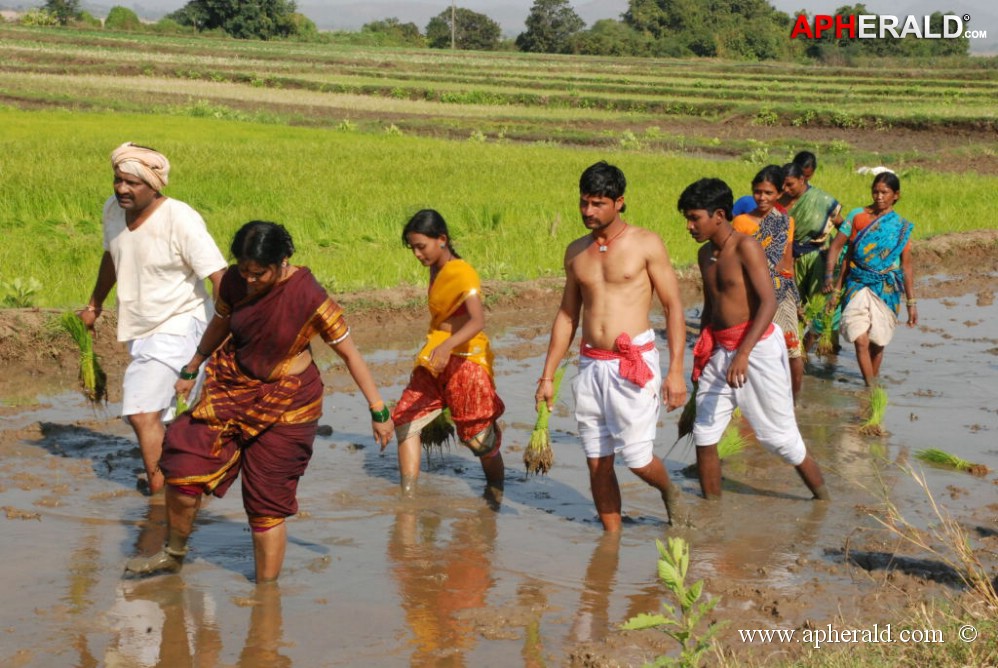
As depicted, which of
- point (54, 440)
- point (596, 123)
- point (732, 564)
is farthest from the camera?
point (596, 123)

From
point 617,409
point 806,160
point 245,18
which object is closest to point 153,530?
point 617,409

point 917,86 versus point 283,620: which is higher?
point 917,86

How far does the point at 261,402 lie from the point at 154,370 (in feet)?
3.87

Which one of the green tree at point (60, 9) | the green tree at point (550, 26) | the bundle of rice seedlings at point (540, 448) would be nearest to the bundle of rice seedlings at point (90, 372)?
the bundle of rice seedlings at point (540, 448)

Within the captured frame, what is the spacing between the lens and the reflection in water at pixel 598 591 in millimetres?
4355

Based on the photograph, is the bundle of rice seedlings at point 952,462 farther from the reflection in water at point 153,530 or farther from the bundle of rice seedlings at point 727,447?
the reflection in water at point 153,530

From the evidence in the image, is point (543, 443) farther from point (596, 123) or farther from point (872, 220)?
point (596, 123)

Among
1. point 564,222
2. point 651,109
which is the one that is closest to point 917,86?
point 651,109

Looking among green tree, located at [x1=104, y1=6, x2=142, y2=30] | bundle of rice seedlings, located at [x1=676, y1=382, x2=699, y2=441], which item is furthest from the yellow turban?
green tree, located at [x1=104, y1=6, x2=142, y2=30]

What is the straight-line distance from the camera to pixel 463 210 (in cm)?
1379

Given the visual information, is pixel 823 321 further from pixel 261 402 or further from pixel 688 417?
pixel 261 402

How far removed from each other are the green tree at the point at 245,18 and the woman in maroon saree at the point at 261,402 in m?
73.9

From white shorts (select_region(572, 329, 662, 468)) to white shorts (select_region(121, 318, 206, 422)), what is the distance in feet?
5.62

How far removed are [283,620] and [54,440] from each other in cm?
277
